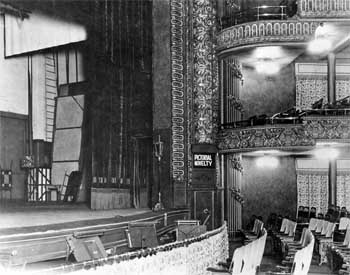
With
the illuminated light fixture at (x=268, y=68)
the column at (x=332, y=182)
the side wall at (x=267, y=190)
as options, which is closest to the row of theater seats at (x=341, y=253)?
the column at (x=332, y=182)

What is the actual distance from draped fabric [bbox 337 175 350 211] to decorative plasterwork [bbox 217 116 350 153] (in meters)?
3.59

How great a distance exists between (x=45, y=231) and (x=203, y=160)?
399 inches

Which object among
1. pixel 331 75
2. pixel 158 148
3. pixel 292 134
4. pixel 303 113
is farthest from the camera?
pixel 331 75

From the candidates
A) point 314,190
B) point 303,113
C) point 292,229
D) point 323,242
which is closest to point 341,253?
point 323,242

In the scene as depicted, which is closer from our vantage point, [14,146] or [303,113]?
[14,146]

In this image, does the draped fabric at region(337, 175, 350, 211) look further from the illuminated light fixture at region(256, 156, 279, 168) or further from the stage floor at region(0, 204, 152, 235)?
the stage floor at region(0, 204, 152, 235)

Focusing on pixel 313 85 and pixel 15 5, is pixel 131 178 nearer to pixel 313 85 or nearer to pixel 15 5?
pixel 15 5

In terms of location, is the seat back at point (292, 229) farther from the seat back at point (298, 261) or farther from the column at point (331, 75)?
the seat back at point (298, 261)

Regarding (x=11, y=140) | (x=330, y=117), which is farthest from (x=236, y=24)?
(x=11, y=140)

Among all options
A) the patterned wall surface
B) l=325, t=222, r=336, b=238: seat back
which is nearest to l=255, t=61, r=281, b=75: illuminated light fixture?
the patterned wall surface

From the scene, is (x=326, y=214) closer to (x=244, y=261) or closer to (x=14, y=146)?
(x=14, y=146)

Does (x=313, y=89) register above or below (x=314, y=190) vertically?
above

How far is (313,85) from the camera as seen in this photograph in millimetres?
19359

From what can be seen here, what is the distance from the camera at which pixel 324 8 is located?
52.0ft
